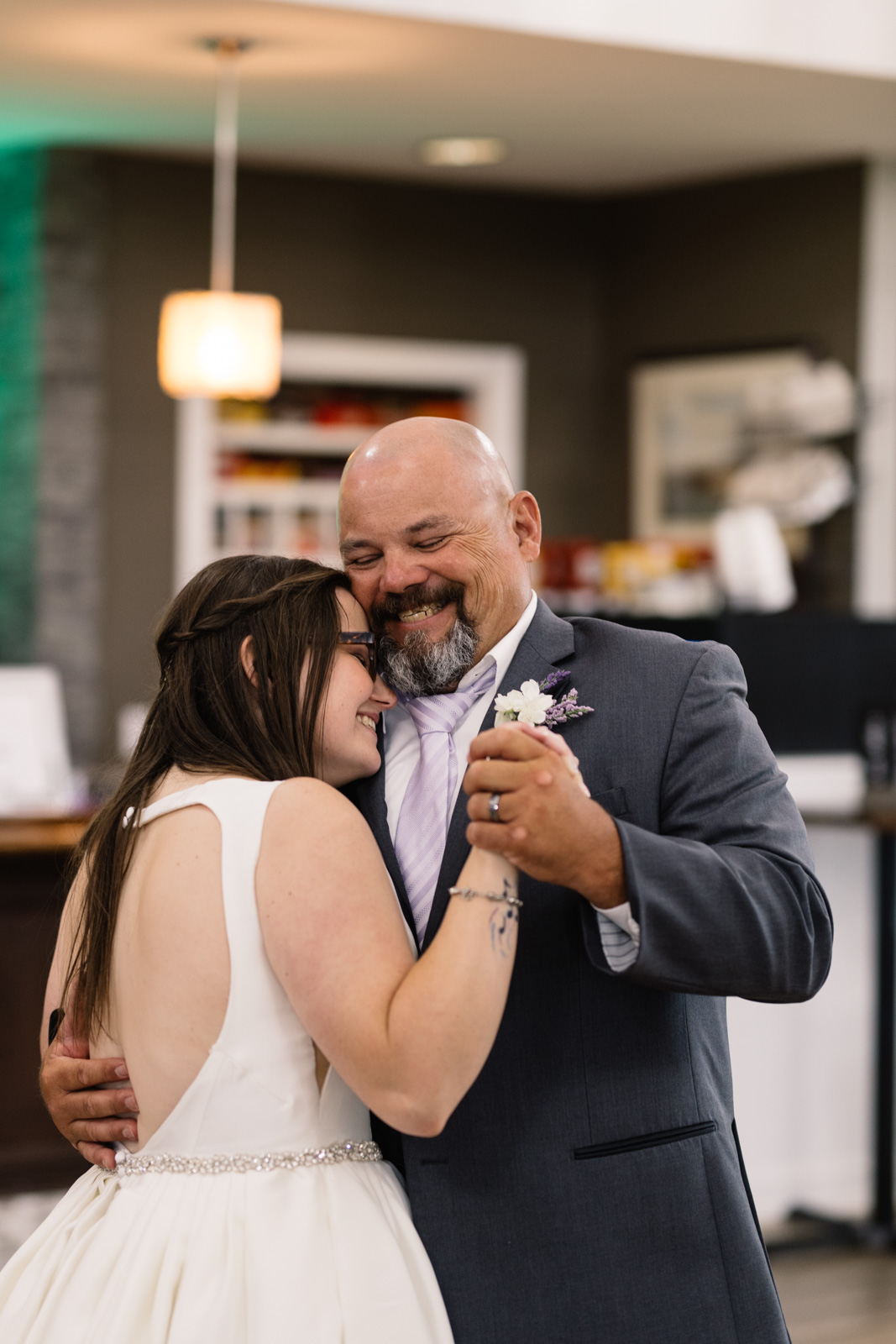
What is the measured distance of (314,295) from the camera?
274 inches

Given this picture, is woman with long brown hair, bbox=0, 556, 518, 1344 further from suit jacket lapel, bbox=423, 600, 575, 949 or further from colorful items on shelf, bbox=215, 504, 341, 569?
colorful items on shelf, bbox=215, 504, 341, 569

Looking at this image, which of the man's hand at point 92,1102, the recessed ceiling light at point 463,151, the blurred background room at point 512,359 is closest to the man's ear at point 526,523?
the man's hand at point 92,1102

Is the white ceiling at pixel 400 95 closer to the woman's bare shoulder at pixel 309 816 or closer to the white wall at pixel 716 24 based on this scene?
the white wall at pixel 716 24

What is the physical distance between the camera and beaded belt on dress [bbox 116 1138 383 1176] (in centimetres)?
159

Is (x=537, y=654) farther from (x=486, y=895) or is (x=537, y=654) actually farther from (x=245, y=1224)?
(x=245, y=1224)

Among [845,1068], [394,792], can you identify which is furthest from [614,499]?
[394,792]

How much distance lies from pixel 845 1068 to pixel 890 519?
2619 mm

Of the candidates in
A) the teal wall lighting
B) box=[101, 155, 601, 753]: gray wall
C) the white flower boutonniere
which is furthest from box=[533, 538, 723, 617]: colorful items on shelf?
the white flower boutonniere

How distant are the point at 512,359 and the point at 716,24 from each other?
253 centimetres

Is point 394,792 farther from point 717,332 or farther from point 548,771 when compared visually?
point 717,332

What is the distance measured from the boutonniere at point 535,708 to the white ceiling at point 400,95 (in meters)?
3.56

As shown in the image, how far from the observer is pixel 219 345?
5234 millimetres

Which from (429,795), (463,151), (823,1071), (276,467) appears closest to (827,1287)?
(823,1071)

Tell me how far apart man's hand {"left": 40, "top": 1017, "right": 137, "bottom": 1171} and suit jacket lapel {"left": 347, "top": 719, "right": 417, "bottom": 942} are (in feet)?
1.14
